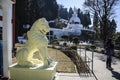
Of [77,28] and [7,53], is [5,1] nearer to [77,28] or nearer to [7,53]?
[7,53]

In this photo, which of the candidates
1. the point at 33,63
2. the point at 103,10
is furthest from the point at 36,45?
the point at 103,10

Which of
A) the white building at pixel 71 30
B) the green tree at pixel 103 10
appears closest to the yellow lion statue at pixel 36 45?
the green tree at pixel 103 10

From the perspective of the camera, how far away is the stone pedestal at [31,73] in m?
7.73

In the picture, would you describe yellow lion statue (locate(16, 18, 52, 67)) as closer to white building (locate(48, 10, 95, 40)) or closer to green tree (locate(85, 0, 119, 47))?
green tree (locate(85, 0, 119, 47))

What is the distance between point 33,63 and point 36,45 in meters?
0.67

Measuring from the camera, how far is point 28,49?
8258mm

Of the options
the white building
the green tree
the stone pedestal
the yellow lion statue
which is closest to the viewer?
the stone pedestal

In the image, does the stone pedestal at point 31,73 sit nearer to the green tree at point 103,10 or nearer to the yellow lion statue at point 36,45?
the yellow lion statue at point 36,45

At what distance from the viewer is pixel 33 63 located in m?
8.41

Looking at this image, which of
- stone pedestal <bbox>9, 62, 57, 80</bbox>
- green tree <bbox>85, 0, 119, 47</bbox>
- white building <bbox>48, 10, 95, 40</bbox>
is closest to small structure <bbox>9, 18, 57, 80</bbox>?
stone pedestal <bbox>9, 62, 57, 80</bbox>

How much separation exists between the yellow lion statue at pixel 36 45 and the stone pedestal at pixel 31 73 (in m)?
0.32

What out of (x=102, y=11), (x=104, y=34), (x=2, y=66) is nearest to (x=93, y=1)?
(x=102, y=11)

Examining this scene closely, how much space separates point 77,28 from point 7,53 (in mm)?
76301

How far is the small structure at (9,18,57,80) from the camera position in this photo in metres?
7.82
